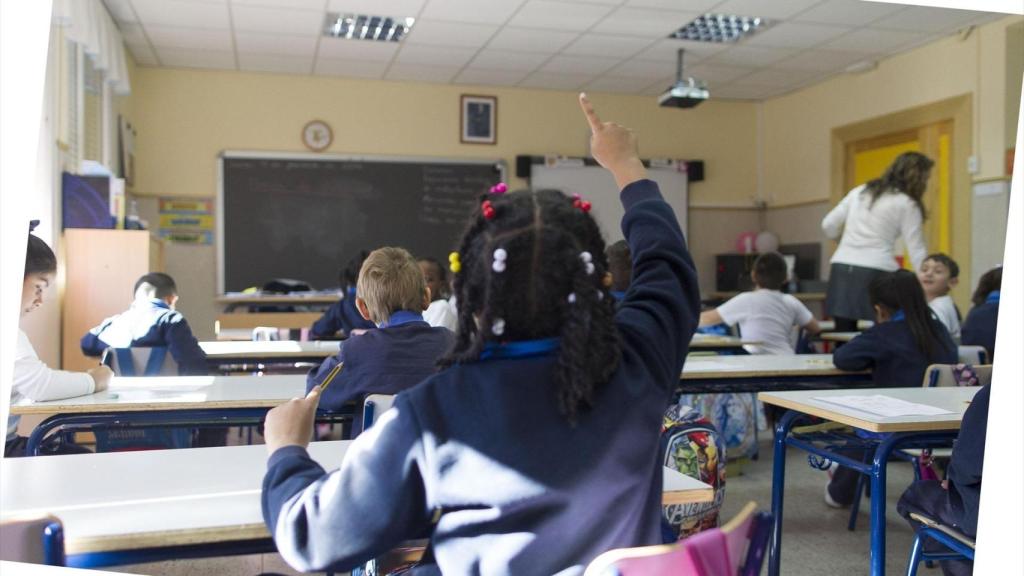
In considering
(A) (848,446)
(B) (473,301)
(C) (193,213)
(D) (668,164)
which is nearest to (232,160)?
(C) (193,213)

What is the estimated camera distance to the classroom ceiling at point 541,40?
5695mm

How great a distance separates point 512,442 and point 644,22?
5.45 m

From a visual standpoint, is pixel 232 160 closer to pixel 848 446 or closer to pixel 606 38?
pixel 606 38

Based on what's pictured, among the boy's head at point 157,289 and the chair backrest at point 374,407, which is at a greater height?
the boy's head at point 157,289

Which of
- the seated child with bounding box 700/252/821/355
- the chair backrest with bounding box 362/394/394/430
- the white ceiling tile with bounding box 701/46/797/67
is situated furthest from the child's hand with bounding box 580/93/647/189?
the white ceiling tile with bounding box 701/46/797/67

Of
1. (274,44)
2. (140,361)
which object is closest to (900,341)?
(140,361)

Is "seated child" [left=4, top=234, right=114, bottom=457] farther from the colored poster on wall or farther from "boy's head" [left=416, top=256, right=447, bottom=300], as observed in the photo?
the colored poster on wall

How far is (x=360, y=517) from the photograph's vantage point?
41.2 inches

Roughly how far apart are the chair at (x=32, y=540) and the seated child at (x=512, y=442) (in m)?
0.27

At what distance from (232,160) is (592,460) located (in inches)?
270

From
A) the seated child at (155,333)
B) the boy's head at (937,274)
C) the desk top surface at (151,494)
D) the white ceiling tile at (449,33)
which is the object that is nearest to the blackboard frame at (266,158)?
the white ceiling tile at (449,33)

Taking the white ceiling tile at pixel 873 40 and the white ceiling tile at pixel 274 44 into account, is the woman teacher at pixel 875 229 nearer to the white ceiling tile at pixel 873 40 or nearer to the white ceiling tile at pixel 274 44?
the white ceiling tile at pixel 873 40

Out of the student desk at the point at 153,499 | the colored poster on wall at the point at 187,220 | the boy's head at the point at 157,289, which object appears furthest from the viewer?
the colored poster on wall at the point at 187,220

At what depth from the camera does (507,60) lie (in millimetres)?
7047
